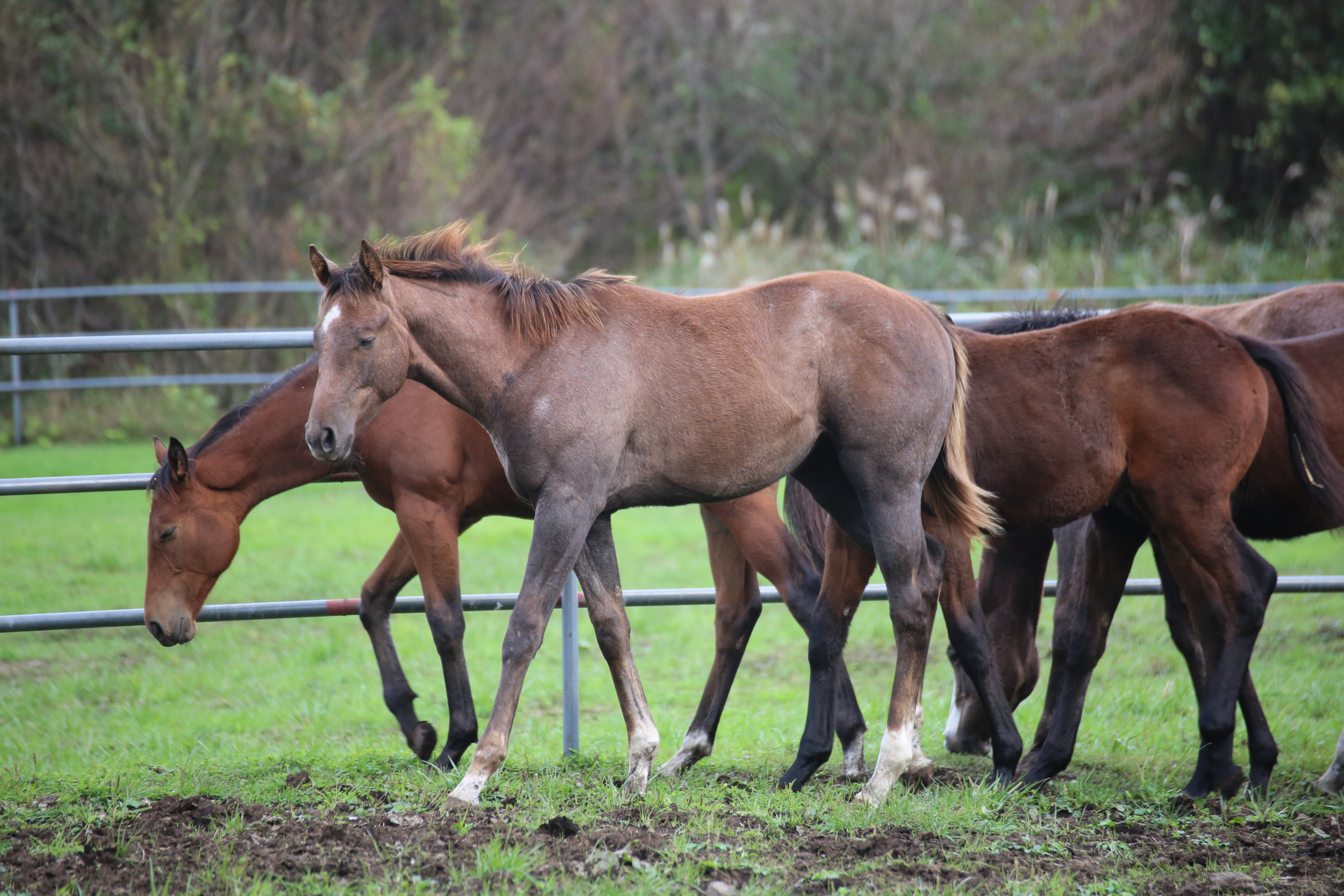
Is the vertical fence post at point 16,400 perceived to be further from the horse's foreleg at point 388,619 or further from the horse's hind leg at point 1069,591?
the horse's hind leg at point 1069,591

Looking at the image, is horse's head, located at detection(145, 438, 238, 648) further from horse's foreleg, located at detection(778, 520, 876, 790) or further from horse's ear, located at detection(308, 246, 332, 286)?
horse's foreleg, located at detection(778, 520, 876, 790)

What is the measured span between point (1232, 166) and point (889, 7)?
6.20 m

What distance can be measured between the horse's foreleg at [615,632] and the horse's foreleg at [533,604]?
0.91ft

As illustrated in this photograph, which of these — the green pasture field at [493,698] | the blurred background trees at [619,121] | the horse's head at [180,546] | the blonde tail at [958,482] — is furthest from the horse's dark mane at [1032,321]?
the blurred background trees at [619,121]

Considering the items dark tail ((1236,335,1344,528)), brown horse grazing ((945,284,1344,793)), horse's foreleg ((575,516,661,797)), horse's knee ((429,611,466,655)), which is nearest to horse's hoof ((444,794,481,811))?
horse's foreleg ((575,516,661,797))

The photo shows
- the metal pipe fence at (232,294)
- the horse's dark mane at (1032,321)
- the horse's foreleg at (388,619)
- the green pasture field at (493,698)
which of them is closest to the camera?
the green pasture field at (493,698)

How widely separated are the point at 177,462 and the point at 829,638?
2633 mm

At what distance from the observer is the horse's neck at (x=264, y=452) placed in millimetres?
4469

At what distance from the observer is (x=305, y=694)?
20.1 feet

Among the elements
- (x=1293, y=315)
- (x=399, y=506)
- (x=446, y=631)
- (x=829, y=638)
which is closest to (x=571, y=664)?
(x=446, y=631)

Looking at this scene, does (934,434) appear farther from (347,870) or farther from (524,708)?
(524,708)

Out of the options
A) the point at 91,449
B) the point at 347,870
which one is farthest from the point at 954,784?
the point at 91,449

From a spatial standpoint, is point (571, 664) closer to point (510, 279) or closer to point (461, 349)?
point (461, 349)

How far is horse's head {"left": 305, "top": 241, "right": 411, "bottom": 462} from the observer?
3434mm
